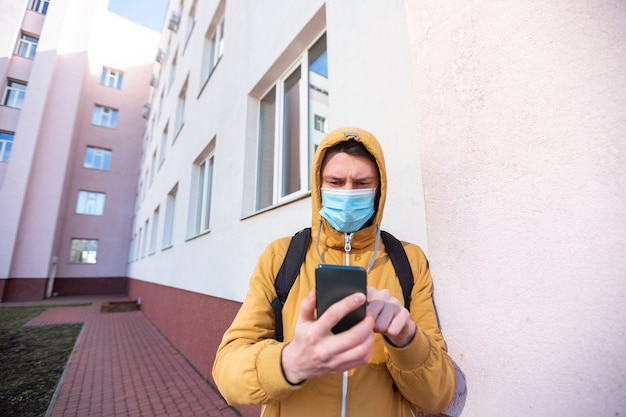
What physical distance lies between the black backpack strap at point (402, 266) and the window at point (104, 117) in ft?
80.6

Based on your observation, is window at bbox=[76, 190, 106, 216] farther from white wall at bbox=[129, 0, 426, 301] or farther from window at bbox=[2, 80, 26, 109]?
white wall at bbox=[129, 0, 426, 301]

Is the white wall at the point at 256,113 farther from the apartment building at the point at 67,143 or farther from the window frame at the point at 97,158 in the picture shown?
the window frame at the point at 97,158

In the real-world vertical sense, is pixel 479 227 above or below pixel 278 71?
below

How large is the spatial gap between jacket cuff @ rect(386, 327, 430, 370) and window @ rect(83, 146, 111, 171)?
78.1 ft

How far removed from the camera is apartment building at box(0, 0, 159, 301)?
14969 millimetres

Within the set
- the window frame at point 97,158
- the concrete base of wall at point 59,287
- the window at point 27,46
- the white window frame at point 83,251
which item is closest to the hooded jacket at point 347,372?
the concrete base of wall at point 59,287

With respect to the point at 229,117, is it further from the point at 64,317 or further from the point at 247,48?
the point at 64,317

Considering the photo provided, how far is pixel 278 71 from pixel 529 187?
348 centimetres

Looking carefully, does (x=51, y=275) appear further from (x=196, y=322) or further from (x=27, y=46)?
(x=196, y=322)

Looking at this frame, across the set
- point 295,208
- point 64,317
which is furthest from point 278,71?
point 64,317

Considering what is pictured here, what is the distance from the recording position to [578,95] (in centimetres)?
105

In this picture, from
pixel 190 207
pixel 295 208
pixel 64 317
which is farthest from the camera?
pixel 64 317

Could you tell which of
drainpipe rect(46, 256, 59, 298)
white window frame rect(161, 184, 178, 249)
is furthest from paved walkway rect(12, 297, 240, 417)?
drainpipe rect(46, 256, 59, 298)

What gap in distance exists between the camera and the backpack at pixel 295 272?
1.29 metres
